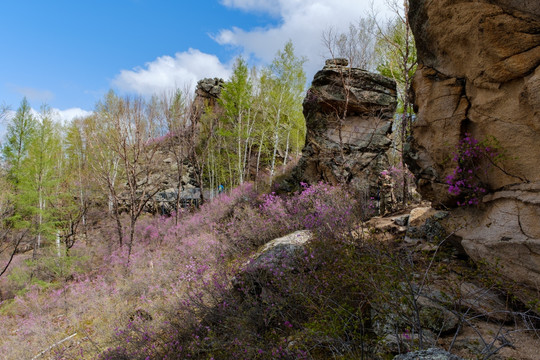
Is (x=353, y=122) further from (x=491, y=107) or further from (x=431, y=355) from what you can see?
(x=431, y=355)

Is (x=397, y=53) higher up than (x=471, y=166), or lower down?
higher up

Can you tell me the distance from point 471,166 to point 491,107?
2.88 feet

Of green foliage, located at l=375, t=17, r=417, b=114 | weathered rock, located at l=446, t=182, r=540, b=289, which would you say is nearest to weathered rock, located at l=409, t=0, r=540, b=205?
weathered rock, located at l=446, t=182, r=540, b=289

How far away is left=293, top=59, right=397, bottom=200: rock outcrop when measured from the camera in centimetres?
983

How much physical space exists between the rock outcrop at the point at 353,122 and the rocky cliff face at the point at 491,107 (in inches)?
206

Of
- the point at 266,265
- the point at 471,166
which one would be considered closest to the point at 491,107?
the point at 471,166

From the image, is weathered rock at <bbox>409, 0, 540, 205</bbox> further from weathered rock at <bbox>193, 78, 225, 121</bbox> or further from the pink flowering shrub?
weathered rock at <bbox>193, 78, 225, 121</bbox>

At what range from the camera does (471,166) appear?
386 centimetres

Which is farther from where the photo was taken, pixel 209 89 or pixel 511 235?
pixel 209 89

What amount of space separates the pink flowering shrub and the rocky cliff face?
2.6 inches

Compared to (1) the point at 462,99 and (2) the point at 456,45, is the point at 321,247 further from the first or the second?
(2) the point at 456,45

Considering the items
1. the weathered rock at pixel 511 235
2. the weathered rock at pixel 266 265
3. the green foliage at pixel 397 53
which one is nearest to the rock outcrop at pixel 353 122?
the green foliage at pixel 397 53

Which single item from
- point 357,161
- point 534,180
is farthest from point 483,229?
point 357,161

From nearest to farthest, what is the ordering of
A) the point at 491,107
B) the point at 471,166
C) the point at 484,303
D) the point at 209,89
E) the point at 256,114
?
the point at 484,303 → the point at 491,107 → the point at 471,166 → the point at 256,114 → the point at 209,89
